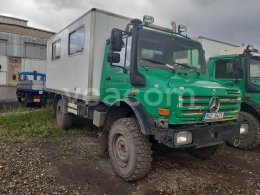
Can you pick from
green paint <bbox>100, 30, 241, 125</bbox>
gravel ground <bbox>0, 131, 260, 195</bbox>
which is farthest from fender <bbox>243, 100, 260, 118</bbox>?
green paint <bbox>100, 30, 241, 125</bbox>

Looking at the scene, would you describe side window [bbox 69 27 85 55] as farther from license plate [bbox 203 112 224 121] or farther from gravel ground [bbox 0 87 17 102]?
gravel ground [bbox 0 87 17 102]

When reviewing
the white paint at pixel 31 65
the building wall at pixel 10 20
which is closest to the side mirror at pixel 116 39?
the white paint at pixel 31 65

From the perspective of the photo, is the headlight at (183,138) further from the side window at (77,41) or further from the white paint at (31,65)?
the white paint at (31,65)

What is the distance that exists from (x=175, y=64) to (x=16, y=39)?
31.5m

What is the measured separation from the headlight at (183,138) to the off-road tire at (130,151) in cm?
61

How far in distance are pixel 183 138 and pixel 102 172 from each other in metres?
1.77

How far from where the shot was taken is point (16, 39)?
31.0 meters

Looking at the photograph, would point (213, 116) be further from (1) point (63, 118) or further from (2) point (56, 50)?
(2) point (56, 50)

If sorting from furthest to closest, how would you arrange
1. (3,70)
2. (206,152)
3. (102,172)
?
(3,70)
(206,152)
(102,172)

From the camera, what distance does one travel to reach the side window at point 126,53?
4.40 metres

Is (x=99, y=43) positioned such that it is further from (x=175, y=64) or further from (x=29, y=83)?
(x=29, y=83)

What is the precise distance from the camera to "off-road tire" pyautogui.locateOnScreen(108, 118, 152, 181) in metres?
3.86

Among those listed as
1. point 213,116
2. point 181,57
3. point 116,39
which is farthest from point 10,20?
point 213,116

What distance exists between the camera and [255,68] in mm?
6316
